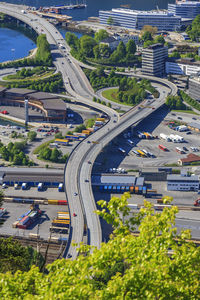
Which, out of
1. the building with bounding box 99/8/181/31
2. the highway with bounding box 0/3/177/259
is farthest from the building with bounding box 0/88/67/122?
the building with bounding box 99/8/181/31

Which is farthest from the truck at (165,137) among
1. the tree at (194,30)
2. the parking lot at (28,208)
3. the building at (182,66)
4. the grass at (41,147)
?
the tree at (194,30)

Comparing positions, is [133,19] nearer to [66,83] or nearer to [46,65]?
[46,65]

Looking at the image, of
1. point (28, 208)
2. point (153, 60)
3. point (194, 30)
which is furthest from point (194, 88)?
point (194, 30)

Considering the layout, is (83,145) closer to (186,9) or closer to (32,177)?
(32,177)

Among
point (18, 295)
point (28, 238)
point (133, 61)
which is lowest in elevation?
point (28, 238)

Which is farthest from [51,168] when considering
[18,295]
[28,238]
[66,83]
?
[18,295]
